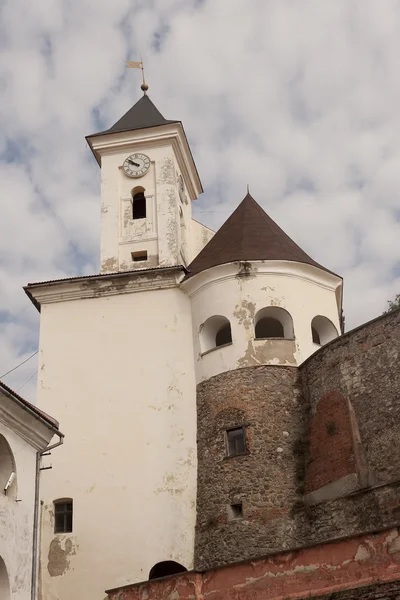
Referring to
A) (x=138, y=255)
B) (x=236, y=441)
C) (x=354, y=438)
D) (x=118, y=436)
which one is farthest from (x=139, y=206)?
(x=354, y=438)

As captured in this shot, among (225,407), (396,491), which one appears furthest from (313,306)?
(396,491)

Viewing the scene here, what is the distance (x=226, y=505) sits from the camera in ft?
60.9

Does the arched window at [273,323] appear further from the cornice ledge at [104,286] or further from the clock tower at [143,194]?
the clock tower at [143,194]

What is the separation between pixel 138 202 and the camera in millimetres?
26875

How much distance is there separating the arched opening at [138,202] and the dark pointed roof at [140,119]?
2355 millimetres

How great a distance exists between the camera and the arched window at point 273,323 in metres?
21.0

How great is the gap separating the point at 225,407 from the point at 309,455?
8.55 ft

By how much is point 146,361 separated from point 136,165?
8.39 meters

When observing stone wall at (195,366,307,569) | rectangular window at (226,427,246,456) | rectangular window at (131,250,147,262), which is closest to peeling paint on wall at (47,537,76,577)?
stone wall at (195,366,307,569)

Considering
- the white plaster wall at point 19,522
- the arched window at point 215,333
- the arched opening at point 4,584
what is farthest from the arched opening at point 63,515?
the arched opening at point 4,584

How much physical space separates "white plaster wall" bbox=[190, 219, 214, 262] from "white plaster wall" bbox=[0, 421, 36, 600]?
14106 millimetres

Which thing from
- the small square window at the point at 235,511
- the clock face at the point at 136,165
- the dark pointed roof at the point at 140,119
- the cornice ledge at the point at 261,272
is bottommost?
the small square window at the point at 235,511

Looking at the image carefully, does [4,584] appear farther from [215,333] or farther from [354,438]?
[215,333]

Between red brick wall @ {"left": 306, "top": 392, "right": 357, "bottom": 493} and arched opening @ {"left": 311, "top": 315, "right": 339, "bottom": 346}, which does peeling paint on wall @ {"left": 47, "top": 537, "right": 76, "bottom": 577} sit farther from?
arched opening @ {"left": 311, "top": 315, "right": 339, "bottom": 346}
